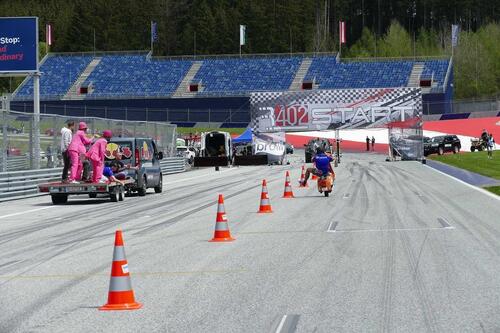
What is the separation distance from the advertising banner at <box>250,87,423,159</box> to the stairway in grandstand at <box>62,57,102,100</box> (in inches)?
1807

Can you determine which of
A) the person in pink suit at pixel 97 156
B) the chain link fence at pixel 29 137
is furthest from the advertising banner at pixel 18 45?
the person in pink suit at pixel 97 156

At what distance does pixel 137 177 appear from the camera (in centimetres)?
2927

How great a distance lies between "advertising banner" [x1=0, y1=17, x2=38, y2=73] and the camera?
4034 centimetres

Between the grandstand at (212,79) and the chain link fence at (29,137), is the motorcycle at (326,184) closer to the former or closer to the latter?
the chain link fence at (29,137)

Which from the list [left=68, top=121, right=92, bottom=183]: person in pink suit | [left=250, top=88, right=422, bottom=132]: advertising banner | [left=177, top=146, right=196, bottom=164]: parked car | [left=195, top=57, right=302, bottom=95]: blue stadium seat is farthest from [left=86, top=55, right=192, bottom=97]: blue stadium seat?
[left=68, top=121, right=92, bottom=183]: person in pink suit

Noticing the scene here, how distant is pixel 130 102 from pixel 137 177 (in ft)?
240

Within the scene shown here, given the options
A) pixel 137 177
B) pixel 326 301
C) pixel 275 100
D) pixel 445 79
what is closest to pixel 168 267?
pixel 326 301

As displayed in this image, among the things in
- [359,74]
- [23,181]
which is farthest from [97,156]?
[359,74]

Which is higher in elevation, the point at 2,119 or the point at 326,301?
the point at 2,119

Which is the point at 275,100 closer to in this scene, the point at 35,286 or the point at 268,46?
the point at 35,286

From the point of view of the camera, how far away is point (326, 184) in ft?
90.2

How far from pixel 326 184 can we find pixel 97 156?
633cm

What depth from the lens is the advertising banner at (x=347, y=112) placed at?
5731 cm

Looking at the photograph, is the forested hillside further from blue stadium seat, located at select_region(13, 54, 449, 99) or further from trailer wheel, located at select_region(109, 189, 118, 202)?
trailer wheel, located at select_region(109, 189, 118, 202)
